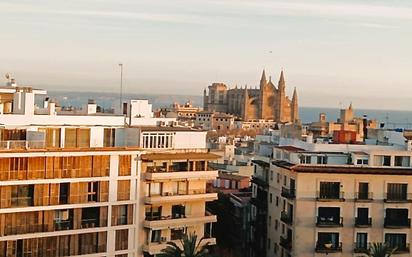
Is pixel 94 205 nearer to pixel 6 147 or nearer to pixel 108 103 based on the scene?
pixel 6 147

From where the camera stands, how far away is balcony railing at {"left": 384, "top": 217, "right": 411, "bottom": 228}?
153ft

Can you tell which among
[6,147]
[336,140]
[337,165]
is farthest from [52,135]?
[336,140]

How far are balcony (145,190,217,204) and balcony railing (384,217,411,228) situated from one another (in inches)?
432

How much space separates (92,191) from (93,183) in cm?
45

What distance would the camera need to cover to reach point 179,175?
4381cm

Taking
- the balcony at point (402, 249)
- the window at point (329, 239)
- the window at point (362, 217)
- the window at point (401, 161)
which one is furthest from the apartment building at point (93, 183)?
the window at point (401, 161)

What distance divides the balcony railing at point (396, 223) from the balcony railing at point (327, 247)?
10.6ft

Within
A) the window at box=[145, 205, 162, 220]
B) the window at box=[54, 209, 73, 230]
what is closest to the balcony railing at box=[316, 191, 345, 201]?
the window at box=[145, 205, 162, 220]

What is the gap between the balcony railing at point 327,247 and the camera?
151 ft

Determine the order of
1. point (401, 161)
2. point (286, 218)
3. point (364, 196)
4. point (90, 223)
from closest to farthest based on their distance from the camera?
point (90, 223) < point (364, 196) < point (286, 218) < point (401, 161)

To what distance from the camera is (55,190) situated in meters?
39.7

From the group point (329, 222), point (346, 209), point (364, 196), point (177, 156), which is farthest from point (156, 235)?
point (364, 196)

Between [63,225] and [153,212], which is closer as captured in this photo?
[63,225]

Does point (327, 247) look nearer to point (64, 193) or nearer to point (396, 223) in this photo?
point (396, 223)
